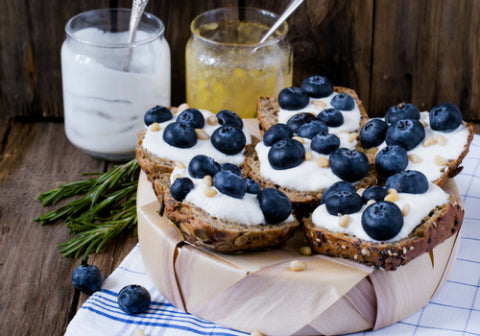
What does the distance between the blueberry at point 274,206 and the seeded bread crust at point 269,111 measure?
0.50m

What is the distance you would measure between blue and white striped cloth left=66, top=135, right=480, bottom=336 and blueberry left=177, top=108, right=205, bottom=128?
44 cm

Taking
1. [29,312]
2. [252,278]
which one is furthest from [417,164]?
[29,312]

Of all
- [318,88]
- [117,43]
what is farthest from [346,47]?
[117,43]

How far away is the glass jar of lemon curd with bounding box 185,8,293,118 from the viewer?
2.57 meters

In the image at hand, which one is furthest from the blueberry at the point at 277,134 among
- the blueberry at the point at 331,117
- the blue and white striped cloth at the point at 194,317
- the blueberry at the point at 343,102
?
the blue and white striped cloth at the point at 194,317

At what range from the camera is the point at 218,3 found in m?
2.83

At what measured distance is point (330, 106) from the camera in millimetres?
2250

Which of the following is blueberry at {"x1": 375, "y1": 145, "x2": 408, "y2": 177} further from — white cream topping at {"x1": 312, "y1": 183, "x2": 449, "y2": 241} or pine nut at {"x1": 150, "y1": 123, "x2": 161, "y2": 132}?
pine nut at {"x1": 150, "y1": 123, "x2": 161, "y2": 132}

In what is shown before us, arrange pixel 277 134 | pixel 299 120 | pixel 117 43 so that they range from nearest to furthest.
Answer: pixel 277 134, pixel 299 120, pixel 117 43

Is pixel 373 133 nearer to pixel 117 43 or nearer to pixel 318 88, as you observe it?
pixel 318 88

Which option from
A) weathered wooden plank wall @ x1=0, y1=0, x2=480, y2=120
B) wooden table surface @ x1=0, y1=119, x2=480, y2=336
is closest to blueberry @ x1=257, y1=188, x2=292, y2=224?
wooden table surface @ x1=0, y1=119, x2=480, y2=336

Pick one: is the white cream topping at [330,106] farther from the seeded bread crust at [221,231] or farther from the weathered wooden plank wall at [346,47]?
the weathered wooden plank wall at [346,47]

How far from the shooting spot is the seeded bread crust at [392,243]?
1706mm

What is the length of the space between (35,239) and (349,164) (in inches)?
41.7
